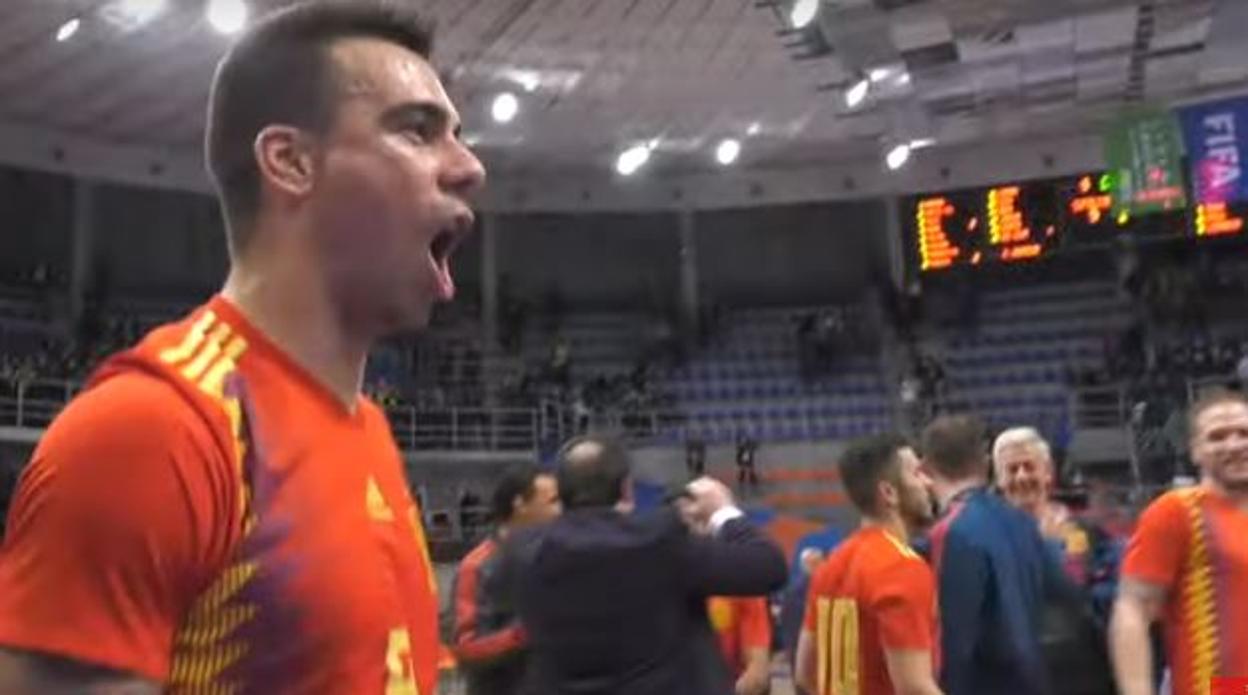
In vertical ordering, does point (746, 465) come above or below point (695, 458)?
below

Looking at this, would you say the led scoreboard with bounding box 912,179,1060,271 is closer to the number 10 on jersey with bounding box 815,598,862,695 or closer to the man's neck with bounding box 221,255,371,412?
the number 10 on jersey with bounding box 815,598,862,695

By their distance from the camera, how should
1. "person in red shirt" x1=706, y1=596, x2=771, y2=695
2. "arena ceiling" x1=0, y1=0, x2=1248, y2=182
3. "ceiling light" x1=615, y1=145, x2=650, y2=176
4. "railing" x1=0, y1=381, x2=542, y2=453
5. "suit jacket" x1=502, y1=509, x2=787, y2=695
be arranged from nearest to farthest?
"suit jacket" x1=502, y1=509, x2=787, y2=695 < "person in red shirt" x1=706, y1=596, x2=771, y2=695 < "arena ceiling" x1=0, y1=0, x2=1248, y2=182 < "railing" x1=0, y1=381, x2=542, y2=453 < "ceiling light" x1=615, y1=145, x2=650, y2=176

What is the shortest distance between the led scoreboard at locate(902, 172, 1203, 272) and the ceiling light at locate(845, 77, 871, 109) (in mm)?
1617

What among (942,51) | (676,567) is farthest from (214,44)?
(676,567)

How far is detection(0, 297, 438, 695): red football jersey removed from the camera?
1.00m

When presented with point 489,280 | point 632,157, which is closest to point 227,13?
point 632,157

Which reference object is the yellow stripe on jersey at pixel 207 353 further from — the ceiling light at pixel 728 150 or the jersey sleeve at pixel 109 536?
the ceiling light at pixel 728 150

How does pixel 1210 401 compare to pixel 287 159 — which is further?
pixel 1210 401

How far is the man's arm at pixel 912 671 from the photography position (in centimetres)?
346

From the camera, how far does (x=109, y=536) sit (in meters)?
1.00

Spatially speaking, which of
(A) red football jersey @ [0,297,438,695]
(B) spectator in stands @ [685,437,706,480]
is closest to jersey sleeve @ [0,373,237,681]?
(A) red football jersey @ [0,297,438,695]

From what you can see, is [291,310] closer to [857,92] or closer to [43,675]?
[43,675]

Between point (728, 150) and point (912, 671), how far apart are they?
722 inches

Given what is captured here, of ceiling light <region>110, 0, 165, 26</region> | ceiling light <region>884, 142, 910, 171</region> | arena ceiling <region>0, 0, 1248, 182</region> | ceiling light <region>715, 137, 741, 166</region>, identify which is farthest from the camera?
ceiling light <region>715, 137, 741, 166</region>
